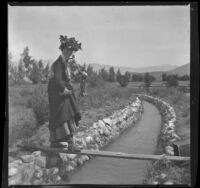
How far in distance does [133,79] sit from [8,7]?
1872 millimetres

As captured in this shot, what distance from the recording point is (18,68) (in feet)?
14.6

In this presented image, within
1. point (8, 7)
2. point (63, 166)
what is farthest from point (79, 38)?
point (63, 166)

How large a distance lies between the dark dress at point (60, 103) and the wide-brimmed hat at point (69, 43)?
0.17 m

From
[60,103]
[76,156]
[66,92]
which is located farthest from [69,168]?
[66,92]

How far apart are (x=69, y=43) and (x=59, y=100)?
2.48 feet

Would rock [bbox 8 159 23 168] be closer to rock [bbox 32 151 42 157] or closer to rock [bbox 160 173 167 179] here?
rock [bbox 32 151 42 157]

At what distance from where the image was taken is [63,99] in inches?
176

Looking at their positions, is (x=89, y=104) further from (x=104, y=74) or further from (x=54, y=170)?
(x=54, y=170)

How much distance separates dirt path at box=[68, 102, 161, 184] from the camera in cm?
435

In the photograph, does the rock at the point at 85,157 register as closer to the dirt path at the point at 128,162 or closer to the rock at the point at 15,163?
the dirt path at the point at 128,162

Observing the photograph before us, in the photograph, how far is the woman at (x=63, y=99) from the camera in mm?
4438

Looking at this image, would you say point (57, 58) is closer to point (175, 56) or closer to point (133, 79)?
point (133, 79)

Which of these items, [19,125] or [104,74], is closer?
[19,125]

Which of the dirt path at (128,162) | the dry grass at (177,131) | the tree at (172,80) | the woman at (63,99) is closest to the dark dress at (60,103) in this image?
the woman at (63,99)
